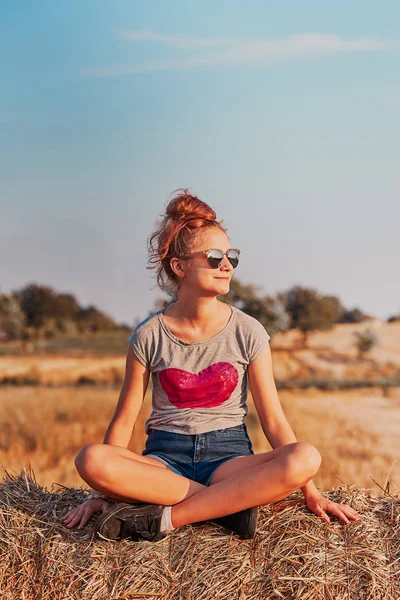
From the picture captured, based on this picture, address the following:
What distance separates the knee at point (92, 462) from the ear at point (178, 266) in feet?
3.73

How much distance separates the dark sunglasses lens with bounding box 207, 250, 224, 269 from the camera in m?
4.33

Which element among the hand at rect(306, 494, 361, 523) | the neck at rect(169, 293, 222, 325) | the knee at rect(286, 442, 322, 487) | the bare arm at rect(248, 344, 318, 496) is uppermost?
the neck at rect(169, 293, 222, 325)

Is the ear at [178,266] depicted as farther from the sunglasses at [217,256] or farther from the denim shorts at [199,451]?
the denim shorts at [199,451]

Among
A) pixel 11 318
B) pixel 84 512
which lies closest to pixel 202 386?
pixel 84 512

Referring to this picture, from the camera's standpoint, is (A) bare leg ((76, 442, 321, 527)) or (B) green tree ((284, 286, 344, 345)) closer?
(A) bare leg ((76, 442, 321, 527))

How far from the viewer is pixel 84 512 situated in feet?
13.4

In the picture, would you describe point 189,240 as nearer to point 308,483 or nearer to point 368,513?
point 308,483

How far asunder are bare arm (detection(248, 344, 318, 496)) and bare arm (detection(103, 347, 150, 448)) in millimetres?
629

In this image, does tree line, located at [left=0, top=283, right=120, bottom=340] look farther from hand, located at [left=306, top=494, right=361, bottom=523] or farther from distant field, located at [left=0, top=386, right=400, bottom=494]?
hand, located at [left=306, top=494, right=361, bottom=523]

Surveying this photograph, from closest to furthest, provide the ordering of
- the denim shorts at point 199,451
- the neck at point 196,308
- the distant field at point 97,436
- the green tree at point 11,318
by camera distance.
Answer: the denim shorts at point 199,451 → the neck at point 196,308 → the distant field at point 97,436 → the green tree at point 11,318

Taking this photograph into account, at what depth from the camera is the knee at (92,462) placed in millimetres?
3865

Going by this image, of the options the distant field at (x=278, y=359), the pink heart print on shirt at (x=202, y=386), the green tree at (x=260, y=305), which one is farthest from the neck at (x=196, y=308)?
the distant field at (x=278, y=359)

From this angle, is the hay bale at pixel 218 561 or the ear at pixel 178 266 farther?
the ear at pixel 178 266

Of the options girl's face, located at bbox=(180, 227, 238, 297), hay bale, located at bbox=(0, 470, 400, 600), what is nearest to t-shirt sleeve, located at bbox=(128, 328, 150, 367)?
girl's face, located at bbox=(180, 227, 238, 297)
